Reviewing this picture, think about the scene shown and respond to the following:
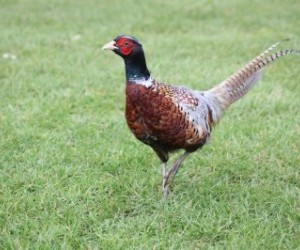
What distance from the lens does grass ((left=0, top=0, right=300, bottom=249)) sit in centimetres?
356

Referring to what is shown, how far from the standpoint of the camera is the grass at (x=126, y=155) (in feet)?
11.7

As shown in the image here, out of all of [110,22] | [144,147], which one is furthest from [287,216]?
[110,22]

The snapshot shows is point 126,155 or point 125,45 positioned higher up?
point 125,45

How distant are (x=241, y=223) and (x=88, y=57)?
4422 millimetres

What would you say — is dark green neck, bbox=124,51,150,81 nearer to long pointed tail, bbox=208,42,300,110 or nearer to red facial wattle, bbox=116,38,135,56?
red facial wattle, bbox=116,38,135,56

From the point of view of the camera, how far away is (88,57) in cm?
754

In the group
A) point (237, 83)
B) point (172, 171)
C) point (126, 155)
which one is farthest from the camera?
point (126, 155)

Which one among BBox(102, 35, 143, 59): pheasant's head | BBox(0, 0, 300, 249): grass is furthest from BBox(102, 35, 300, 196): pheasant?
BBox(0, 0, 300, 249): grass

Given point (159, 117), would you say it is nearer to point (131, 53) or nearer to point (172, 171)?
point (131, 53)

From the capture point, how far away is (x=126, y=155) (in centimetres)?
466

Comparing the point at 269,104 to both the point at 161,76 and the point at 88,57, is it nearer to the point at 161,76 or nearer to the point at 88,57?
the point at 161,76

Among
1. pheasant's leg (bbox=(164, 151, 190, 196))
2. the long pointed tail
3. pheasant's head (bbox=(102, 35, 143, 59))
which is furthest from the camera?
the long pointed tail

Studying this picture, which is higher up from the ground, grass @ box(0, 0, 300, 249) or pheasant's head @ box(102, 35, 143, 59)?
pheasant's head @ box(102, 35, 143, 59)

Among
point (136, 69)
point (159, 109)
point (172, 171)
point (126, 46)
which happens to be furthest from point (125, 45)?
point (172, 171)
